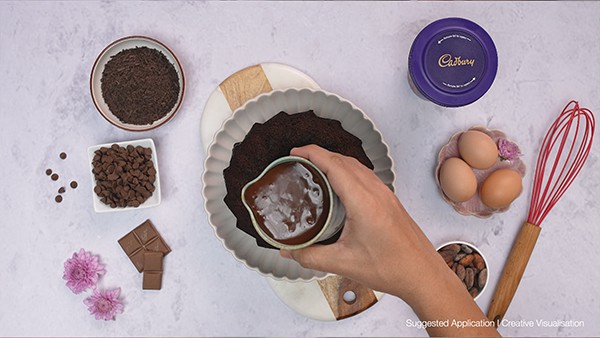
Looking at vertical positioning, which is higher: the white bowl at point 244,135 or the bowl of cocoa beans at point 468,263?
the white bowl at point 244,135

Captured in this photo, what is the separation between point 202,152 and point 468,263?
0.65 m

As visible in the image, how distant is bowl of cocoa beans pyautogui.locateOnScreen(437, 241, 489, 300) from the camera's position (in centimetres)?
107

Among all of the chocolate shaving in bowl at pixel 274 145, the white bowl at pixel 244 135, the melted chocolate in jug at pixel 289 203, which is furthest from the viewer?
the white bowl at pixel 244 135

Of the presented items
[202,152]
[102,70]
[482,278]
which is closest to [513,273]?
[482,278]

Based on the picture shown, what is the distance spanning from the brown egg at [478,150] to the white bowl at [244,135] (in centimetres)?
18

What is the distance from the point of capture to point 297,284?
1.09m

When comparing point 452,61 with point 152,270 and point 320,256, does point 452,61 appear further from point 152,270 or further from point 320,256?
point 152,270

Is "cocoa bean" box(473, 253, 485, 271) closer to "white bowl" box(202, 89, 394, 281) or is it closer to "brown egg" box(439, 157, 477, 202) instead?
"brown egg" box(439, 157, 477, 202)

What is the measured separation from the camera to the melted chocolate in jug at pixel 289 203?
0.75m

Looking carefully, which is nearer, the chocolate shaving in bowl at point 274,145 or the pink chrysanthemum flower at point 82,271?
the chocolate shaving in bowl at point 274,145

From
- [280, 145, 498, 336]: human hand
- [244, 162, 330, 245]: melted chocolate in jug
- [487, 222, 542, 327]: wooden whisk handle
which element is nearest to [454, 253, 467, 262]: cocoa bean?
[487, 222, 542, 327]: wooden whisk handle

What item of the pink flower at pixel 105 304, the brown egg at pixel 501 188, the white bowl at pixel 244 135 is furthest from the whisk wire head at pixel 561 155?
the pink flower at pixel 105 304

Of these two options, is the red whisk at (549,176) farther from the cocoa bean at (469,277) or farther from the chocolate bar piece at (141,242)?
the chocolate bar piece at (141,242)

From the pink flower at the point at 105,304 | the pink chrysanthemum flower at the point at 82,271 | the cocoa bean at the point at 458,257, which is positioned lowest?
the cocoa bean at the point at 458,257
